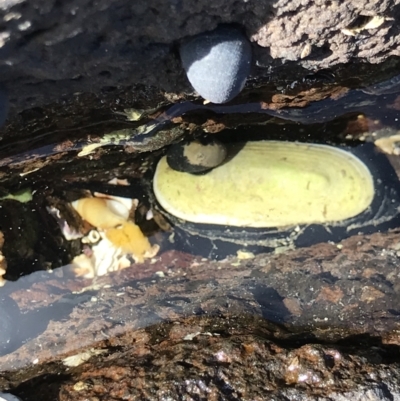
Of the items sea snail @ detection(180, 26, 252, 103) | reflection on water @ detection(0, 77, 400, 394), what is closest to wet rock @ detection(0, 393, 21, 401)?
reflection on water @ detection(0, 77, 400, 394)

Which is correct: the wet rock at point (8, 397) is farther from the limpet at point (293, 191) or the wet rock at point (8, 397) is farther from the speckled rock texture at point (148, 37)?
the limpet at point (293, 191)

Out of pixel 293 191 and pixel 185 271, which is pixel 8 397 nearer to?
pixel 185 271

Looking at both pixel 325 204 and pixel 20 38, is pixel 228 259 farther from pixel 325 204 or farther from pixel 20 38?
pixel 20 38

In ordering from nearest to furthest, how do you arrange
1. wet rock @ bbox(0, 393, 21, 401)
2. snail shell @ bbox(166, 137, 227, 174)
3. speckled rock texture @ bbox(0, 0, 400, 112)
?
speckled rock texture @ bbox(0, 0, 400, 112), wet rock @ bbox(0, 393, 21, 401), snail shell @ bbox(166, 137, 227, 174)

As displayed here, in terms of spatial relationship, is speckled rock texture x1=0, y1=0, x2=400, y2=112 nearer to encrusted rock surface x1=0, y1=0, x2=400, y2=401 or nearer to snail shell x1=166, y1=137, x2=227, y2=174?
encrusted rock surface x1=0, y1=0, x2=400, y2=401

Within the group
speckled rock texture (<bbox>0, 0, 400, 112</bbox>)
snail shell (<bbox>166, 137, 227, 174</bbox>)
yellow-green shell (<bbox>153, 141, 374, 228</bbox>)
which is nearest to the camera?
speckled rock texture (<bbox>0, 0, 400, 112</bbox>)

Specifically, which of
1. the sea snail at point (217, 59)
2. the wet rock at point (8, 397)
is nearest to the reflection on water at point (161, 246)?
Result: the wet rock at point (8, 397)
